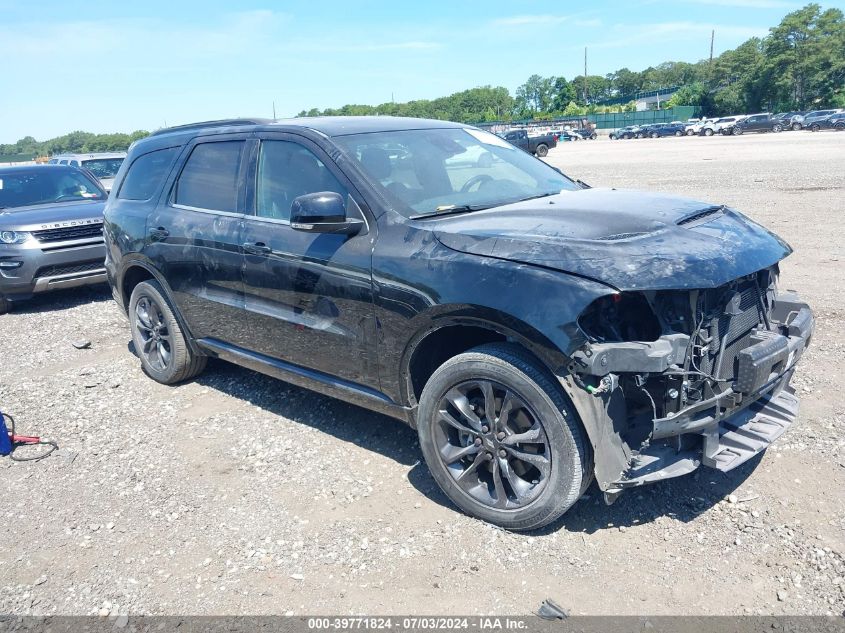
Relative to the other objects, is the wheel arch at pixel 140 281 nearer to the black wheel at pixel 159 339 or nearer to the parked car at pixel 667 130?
the black wheel at pixel 159 339

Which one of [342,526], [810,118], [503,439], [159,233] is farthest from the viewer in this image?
[810,118]

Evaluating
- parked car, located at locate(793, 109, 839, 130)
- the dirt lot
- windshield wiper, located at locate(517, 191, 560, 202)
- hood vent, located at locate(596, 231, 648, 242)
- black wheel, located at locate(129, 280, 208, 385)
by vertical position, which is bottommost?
parked car, located at locate(793, 109, 839, 130)

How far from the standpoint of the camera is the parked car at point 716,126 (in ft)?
190

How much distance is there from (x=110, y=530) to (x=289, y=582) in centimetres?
120

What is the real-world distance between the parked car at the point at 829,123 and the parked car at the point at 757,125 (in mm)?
2308

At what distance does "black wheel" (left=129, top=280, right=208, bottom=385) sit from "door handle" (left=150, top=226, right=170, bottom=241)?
424 mm

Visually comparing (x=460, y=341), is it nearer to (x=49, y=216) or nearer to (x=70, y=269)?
(x=70, y=269)

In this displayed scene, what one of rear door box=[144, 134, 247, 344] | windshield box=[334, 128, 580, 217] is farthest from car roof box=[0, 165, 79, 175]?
windshield box=[334, 128, 580, 217]

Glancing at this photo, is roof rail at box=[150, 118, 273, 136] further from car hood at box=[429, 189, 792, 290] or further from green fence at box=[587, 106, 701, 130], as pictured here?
green fence at box=[587, 106, 701, 130]

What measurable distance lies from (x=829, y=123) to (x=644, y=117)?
1435 inches

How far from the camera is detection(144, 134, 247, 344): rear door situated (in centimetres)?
468

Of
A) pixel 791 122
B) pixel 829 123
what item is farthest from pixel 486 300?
pixel 791 122

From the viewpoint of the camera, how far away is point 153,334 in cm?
578

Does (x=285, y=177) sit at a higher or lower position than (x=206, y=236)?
higher
